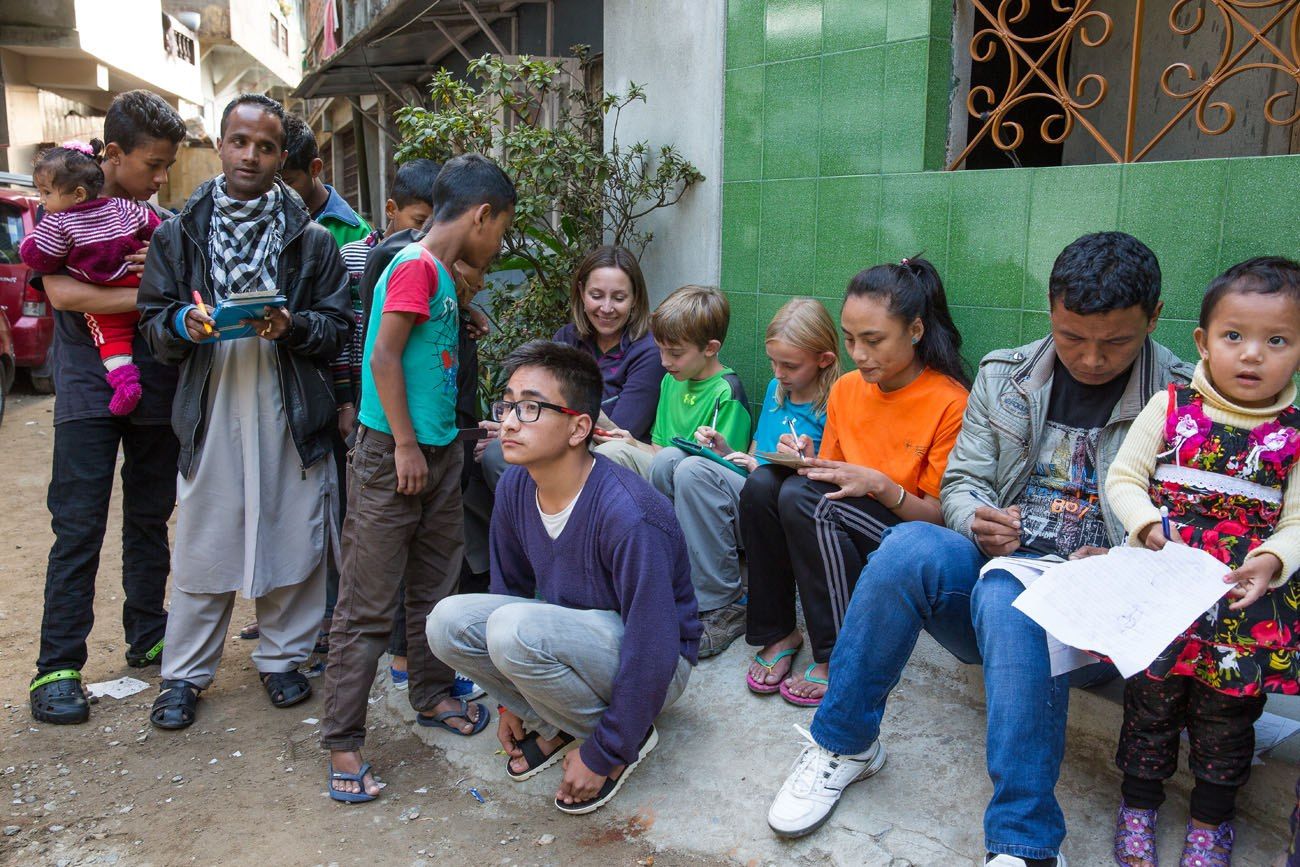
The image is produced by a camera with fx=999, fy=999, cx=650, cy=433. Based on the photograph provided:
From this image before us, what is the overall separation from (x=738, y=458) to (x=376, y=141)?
1277 cm

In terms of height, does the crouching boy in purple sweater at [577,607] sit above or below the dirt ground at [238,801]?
above

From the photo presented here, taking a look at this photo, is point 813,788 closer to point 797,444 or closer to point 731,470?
point 797,444

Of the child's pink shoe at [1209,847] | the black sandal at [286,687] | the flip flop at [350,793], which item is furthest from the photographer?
the black sandal at [286,687]

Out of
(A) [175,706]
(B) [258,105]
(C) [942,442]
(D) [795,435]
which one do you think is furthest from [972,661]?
(B) [258,105]

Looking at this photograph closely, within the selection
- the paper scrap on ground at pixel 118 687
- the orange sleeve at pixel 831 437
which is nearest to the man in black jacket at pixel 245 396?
the paper scrap on ground at pixel 118 687

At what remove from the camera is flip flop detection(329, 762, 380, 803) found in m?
2.84

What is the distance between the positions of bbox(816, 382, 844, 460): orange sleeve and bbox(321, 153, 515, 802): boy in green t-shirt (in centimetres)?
118

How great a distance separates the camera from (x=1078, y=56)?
484cm

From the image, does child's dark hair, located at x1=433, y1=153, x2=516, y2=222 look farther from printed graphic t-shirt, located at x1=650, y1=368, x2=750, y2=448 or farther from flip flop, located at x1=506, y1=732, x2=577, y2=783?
flip flop, located at x1=506, y1=732, x2=577, y2=783

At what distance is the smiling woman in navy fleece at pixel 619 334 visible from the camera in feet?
13.1

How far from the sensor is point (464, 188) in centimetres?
289

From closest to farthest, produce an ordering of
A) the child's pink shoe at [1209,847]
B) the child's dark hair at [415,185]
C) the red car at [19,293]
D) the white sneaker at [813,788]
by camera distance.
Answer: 1. the child's pink shoe at [1209,847]
2. the white sneaker at [813,788]
3. the child's dark hair at [415,185]
4. the red car at [19,293]

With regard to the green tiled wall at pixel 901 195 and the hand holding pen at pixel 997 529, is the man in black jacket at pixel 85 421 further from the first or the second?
the hand holding pen at pixel 997 529

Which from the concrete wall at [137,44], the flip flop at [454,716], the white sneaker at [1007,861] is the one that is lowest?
the flip flop at [454,716]
